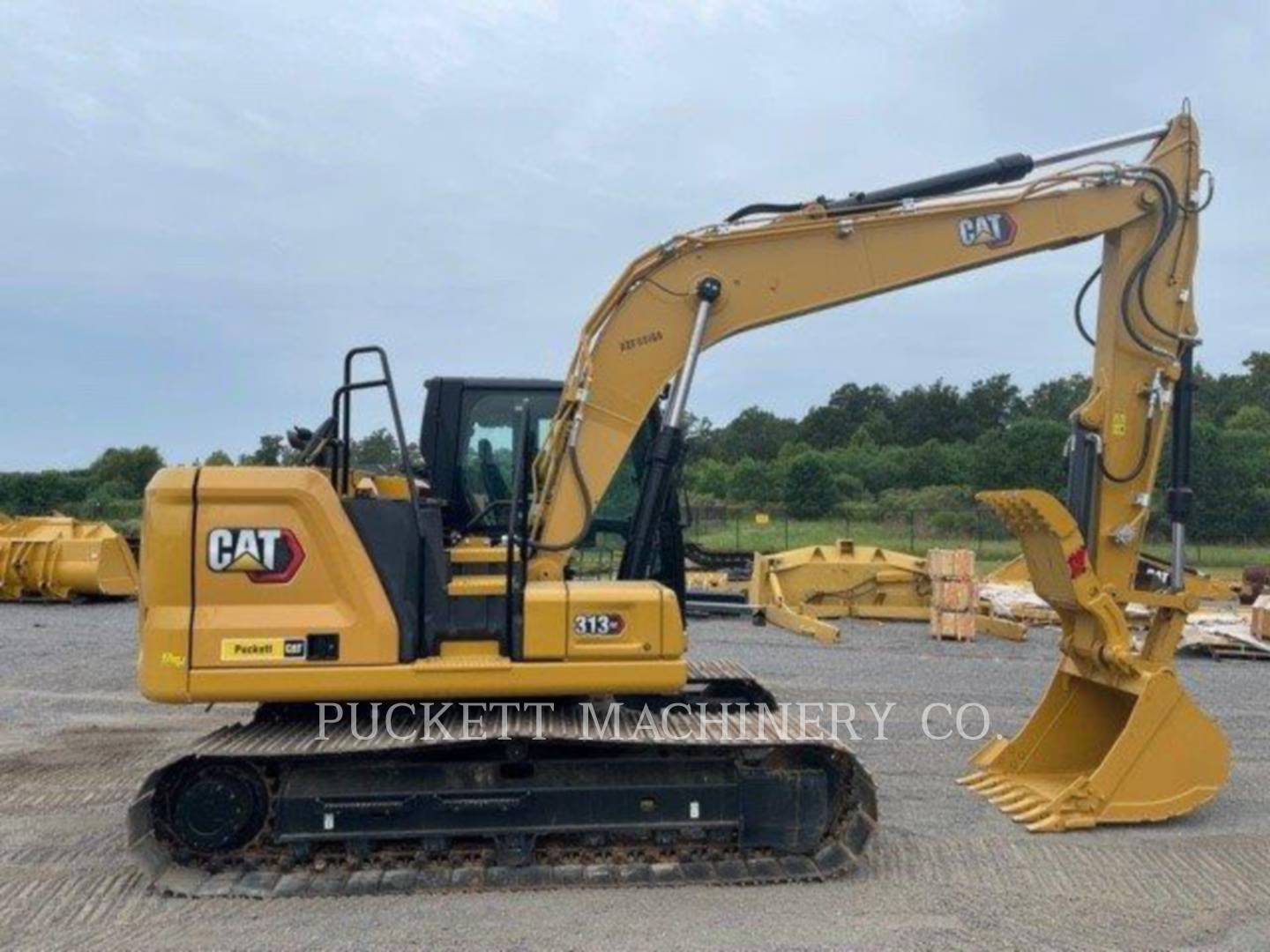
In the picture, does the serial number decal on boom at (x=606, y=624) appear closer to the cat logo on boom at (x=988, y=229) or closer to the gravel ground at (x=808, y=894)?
the gravel ground at (x=808, y=894)

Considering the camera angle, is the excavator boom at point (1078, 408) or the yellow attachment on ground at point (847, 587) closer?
the excavator boom at point (1078, 408)

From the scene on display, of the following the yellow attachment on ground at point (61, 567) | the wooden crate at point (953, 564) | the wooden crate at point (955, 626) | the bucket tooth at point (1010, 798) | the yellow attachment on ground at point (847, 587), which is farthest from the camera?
the yellow attachment on ground at point (61, 567)

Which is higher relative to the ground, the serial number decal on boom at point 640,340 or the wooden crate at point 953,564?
the serial number decal on boom at point 640,340

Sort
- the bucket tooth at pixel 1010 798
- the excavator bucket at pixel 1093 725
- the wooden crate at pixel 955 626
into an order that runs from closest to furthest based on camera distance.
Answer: the excavator bucket at pixel 1093 725 → the bucket tooth at pixel 1010 798 → the wooden crate at pixel 955 626

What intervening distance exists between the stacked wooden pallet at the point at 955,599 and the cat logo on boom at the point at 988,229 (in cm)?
1040

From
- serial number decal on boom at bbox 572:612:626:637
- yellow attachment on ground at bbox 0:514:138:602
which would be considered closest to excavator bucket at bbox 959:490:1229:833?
serial number decal on boom at bbox 572:612:626:637

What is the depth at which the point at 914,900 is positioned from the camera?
20.5 feet

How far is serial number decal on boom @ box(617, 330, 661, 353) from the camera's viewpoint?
24.3 feet

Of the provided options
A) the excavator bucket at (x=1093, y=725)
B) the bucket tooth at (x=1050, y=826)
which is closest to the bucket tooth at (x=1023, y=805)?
the excavator bucket at (x=1093, y=725)

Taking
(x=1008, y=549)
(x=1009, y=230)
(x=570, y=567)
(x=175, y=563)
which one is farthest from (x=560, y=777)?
(x=1008, y=549)

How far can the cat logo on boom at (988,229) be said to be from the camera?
311 inches

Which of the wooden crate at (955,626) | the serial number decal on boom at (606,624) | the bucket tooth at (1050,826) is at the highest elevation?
the serial number decal on boom at (606,624)

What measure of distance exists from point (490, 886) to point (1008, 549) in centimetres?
3707

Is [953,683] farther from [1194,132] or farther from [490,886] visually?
[490,886]
